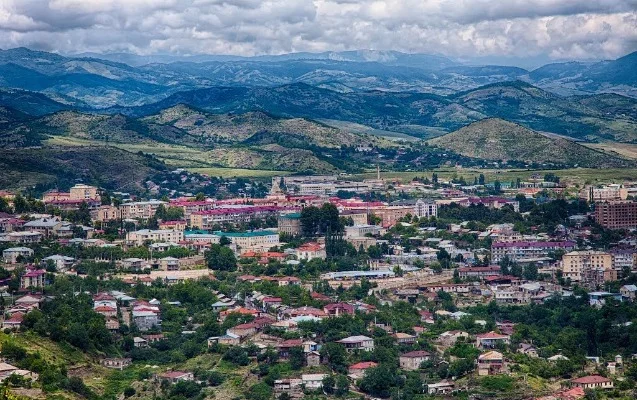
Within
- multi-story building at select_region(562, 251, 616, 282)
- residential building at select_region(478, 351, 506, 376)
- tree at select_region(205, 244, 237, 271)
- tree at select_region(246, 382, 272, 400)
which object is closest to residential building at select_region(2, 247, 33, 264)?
tree at select_region(205, 244, 237, 271)

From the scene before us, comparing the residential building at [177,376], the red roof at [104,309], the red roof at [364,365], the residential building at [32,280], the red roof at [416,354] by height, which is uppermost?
the residential building at [32,280]

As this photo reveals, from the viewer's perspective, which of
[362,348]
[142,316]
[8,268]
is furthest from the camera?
[8,268]

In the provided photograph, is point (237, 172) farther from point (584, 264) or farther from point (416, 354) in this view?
point (416, 354)

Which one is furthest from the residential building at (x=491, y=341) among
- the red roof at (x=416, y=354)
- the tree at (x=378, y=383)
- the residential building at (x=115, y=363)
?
the residential building at (x=115, y=363)

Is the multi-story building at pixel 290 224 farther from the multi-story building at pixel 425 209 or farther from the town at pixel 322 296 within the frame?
the multi-story building at pixel 425 209

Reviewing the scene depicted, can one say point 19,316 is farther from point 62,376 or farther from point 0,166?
point 0,166

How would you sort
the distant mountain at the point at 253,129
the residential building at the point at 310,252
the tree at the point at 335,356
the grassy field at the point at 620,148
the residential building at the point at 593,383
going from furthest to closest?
the distant mountain at the point at 253,129 < the grassy field at the point at 620,148 < the residential building at the point at 310,252 < the tree at the point at 335,356 < the residential building at the point at 593,383

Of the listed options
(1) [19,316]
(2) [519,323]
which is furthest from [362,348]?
(1) [19,316]
